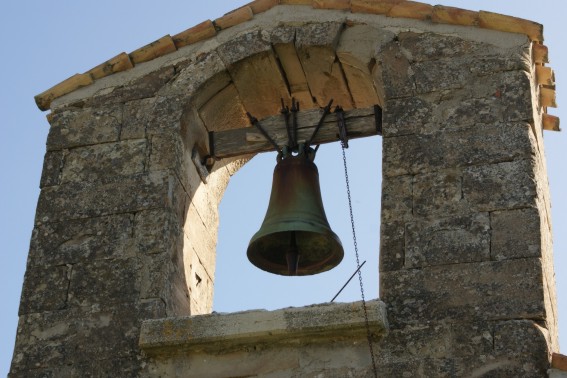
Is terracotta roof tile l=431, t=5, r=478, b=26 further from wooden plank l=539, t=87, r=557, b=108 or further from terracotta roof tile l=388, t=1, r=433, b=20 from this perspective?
wooden plank l=539, t=87, r=557, b=108

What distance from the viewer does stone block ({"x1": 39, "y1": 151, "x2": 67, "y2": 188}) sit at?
294 inches

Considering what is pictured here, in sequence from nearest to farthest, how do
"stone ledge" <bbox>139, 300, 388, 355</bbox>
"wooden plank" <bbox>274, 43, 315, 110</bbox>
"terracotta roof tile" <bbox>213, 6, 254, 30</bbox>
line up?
"stone ledge" <bbox>139, 300, 388, 355</bbox>
"wooden plank" <bbox>274, 43, 315, 110</bbox>
"terracotta roof tile" <bbox>213, 6, 254, 30</bbox>

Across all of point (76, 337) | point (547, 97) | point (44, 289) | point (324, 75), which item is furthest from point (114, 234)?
point (547, 97)

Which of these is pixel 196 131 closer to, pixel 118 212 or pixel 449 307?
pixel 118 212

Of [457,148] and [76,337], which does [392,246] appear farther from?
[76,337]

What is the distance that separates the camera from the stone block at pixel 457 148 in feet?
22.3

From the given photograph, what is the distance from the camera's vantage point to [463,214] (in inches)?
262

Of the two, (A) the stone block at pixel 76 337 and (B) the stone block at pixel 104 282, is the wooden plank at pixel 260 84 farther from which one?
(A) the stone block at pixel 76 337

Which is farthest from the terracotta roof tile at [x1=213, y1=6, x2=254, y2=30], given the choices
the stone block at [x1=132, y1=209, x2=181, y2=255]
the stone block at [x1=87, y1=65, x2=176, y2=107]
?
the stone block at [x1=132, y1=209, x2=181, y2=255]

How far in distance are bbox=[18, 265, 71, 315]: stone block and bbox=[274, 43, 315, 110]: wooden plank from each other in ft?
5.78

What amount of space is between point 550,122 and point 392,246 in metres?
1.56

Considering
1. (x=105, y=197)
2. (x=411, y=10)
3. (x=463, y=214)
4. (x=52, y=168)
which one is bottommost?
(x=463, y=214)

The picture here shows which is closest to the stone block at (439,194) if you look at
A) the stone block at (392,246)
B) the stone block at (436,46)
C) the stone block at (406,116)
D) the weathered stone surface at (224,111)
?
the stone block at (392,246)

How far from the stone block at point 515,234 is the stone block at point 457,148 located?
0.34 meters
